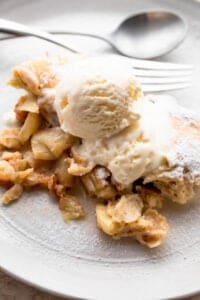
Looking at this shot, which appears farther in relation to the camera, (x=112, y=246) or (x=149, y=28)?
(x=149, y=28)

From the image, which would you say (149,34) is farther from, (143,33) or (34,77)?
(34,77)

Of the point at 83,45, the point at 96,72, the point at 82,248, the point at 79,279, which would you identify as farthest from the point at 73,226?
the point at 83,45

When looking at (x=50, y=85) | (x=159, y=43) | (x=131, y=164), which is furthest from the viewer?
(x=159, y=43)

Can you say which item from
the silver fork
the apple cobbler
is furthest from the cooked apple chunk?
the silver fork

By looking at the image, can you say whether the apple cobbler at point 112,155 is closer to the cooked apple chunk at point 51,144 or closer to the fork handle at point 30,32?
→ the cooked apple chunk at point 51,144

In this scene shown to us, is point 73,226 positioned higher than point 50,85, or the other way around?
point 50,85

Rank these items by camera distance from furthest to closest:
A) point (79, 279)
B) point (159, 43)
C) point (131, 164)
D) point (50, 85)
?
point (159, 43) → point (50, 85) → point (131, 164) → point (79, 279)

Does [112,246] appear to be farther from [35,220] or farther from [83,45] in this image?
[83,45]

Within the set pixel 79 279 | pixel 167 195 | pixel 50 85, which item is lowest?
pixel 79 279
